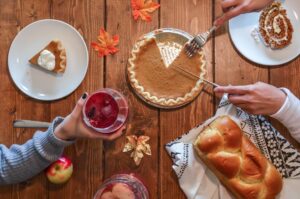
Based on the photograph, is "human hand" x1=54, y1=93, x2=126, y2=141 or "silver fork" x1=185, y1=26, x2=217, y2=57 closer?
"human hand" x1=54, y1=93, x2=126, y2=141

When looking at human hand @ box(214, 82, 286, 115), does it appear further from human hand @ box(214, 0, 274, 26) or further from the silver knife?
the silver knife

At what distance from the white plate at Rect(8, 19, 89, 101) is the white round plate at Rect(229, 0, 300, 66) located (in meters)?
0.45

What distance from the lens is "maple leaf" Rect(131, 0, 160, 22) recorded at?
3.98 feet

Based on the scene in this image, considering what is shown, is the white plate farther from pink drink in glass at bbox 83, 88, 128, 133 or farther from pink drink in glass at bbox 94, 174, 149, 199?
pink drink in glass at bbox 94, 174, 149, 199

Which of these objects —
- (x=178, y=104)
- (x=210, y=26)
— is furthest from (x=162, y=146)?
(x=210, y=26)

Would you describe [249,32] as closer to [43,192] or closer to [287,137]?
[287,137]

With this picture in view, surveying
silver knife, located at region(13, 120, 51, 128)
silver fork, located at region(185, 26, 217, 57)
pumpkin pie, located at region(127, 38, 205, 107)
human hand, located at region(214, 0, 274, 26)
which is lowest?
silver knife, located at region(13, 120, 51, 128)

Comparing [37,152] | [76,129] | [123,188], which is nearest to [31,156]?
[37,152]

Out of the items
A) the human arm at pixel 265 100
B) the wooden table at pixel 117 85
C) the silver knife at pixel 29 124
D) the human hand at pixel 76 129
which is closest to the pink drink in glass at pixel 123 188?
the wooden table at pixel 117 85

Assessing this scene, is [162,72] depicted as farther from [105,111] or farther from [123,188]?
[123,188]

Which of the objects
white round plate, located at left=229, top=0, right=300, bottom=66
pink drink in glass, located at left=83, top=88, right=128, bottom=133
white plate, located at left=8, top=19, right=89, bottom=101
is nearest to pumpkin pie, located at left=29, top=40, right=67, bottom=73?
white plate, located at left=8, top=19, right=89, bottom=101

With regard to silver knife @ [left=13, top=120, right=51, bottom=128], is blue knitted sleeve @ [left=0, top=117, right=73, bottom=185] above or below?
below

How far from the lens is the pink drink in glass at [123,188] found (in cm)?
112

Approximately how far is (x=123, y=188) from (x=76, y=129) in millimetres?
214
